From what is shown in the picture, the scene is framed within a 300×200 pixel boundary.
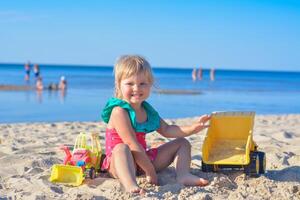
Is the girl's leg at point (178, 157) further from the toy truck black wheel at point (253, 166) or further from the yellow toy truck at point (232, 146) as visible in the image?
the toy truck black wheel at point (253, 166)

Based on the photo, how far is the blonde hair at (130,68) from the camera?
3682 millimetres

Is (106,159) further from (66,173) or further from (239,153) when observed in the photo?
(239,153)

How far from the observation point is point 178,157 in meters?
3.83

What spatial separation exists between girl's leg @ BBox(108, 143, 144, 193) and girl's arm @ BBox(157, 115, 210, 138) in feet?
1.87

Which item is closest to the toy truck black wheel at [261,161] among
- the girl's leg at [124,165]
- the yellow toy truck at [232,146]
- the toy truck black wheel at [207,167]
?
the yellow toy truck at [232,146]

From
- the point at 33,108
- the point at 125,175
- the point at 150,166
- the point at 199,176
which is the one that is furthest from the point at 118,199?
the point at 33,108

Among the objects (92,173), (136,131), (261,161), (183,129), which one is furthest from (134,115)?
(261,161)

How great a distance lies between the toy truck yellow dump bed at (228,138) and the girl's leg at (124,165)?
0.63 meters

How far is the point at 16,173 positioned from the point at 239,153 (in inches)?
73.4

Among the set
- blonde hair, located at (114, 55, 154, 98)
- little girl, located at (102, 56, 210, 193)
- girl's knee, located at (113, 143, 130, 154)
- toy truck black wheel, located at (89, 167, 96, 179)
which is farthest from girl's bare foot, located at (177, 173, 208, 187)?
blonde hair, located at (114, 55, 154, 98)

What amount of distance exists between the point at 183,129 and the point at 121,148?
64 centimetres

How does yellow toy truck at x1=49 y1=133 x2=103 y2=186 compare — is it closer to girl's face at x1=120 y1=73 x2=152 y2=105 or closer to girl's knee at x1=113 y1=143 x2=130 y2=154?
girl's knee at x1=113 y1=143 x2=130 y2=154

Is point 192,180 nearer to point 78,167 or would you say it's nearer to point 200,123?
point 200,123

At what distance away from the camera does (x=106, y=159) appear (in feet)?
12.5
